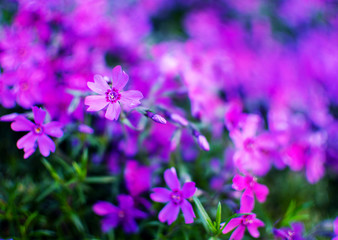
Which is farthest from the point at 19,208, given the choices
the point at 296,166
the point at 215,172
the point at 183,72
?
the point at 296,166

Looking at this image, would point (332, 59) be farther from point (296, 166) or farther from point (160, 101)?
point (160, 101)

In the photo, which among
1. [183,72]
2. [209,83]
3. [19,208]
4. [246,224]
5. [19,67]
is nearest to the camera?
[246,224]

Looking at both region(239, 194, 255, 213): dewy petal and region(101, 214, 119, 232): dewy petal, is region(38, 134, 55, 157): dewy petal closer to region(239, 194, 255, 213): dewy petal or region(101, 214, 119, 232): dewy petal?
region(101, 214, 119, 232): dewy petal

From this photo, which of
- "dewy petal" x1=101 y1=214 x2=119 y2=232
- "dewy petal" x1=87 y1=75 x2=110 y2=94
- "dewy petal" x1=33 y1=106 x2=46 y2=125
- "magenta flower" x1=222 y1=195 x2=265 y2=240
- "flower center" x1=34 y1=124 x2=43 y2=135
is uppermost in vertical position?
"dewy petal" x1=87 y1=75 x2=110 y2=94

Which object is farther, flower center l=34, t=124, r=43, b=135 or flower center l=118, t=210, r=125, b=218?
flower center l=118, t=210, r=125, b=218

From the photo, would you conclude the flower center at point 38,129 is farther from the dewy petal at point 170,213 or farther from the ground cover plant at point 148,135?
the dewy petal at point 170,213

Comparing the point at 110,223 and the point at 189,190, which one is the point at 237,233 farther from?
the point at 110,223

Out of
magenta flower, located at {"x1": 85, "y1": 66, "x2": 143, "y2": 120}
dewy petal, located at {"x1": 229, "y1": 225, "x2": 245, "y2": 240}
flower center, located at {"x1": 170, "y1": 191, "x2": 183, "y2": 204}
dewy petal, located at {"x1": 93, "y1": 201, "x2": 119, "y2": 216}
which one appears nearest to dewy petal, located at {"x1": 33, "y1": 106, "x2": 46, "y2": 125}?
magenta flower, located at {"x1": 85, "y1": 66, "x2": 143, "y2": 120}
